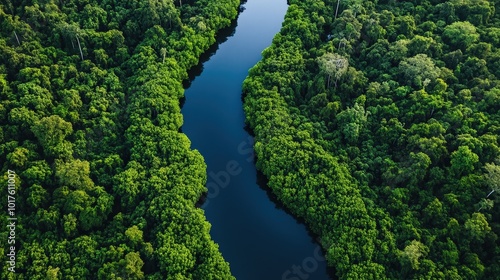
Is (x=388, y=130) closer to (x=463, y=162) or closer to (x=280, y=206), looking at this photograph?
(x=463, y=162)

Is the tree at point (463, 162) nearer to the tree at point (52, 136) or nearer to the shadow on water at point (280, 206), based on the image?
the shadow on water at point (280, 206)

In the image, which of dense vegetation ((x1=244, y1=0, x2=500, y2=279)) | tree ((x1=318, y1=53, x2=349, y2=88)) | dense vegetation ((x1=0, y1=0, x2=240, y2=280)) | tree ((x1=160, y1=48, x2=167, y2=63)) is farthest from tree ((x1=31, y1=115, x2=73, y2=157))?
tree ((x1=318, y1=53, x2=349, y2=88))

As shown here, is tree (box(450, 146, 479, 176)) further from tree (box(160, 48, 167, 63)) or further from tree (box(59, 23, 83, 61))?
tree (box(59, 23, 83, 61))

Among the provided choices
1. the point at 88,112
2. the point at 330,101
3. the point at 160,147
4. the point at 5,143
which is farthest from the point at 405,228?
the point at 5,143

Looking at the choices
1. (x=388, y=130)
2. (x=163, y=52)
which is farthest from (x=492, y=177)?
(x=163, y=52)

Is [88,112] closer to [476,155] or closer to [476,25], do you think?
[476,155]
